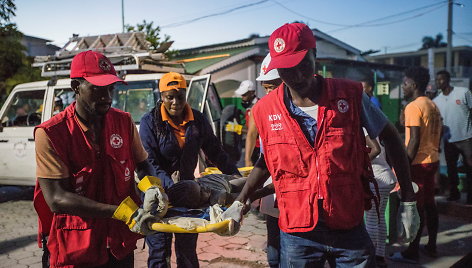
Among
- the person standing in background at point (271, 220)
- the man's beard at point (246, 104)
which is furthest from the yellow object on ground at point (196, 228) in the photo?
the man's beard at point (246, 104)

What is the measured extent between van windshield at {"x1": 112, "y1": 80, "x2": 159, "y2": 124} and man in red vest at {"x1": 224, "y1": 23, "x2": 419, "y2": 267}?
4.29m

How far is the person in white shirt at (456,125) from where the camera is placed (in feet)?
20.1

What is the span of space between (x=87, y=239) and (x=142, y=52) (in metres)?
5.15

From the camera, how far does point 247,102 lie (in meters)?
6.77

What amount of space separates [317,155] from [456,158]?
18.2ft

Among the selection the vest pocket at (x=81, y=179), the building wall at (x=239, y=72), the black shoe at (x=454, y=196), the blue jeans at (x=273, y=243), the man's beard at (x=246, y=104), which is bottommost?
the black shoe at (x=454, y=196)

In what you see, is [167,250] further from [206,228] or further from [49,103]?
[49,103]

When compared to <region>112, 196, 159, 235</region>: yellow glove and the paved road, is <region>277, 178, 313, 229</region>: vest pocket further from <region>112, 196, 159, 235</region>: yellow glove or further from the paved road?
the paved road

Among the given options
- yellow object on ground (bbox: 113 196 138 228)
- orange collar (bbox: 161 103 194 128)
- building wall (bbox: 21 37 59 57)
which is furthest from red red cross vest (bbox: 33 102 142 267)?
building wall (bbox: 21 37 59 57)

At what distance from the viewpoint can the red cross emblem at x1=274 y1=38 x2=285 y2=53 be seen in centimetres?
203

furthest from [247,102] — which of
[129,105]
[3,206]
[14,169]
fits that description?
[3,206]

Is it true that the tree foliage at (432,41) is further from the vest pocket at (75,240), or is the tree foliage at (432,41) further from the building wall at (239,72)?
Answer: the vest pocket at (75,240)

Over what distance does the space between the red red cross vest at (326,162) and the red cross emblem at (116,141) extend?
35.1 inches

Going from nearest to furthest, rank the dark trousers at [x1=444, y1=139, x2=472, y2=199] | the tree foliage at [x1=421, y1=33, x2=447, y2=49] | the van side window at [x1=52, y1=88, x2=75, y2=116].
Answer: the dark trousers at [x1=444, y1=139, x2=472, y2=199]
the van side window at [x1=52, y1=88, x2=75, y2=116]
the tree foliage at [x1=421, y1=33, x2=447, y2=49]
